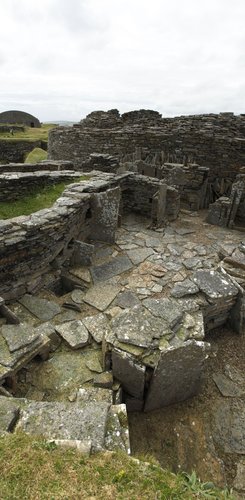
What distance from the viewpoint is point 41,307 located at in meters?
5.25

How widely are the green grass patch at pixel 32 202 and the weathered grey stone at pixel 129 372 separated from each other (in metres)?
4.46

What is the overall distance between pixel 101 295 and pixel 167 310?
1540mm

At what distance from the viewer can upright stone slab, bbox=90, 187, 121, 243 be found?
7.15m

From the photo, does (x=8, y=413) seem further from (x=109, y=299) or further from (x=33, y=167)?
(x=33, y=167)

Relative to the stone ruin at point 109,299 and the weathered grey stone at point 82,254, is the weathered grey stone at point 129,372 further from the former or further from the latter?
the weathered grey stone at point 82,254

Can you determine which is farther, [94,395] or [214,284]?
[214,284]

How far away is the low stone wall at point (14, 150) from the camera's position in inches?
894

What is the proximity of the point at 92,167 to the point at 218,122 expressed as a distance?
24.7 ft

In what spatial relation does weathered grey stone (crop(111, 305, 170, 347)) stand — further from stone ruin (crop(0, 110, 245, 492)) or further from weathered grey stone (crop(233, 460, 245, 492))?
weathered grey stone (crop(233, 460, 245, 492))

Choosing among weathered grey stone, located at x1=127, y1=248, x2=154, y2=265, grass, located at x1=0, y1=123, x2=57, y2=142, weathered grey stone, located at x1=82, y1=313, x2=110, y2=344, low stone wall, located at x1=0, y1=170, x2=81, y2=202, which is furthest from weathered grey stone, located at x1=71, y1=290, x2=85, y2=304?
grass, located at x1=0, y1=123, x2=57, y2=142

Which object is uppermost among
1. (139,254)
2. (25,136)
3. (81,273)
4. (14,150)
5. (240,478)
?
(25,136)

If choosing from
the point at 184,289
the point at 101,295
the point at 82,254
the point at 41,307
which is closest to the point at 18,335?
the point at 41,307

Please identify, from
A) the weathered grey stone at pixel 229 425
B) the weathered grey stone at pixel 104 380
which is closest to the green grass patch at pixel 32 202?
the weathered grey stone at pixel 104 380

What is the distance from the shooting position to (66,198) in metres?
6.67
